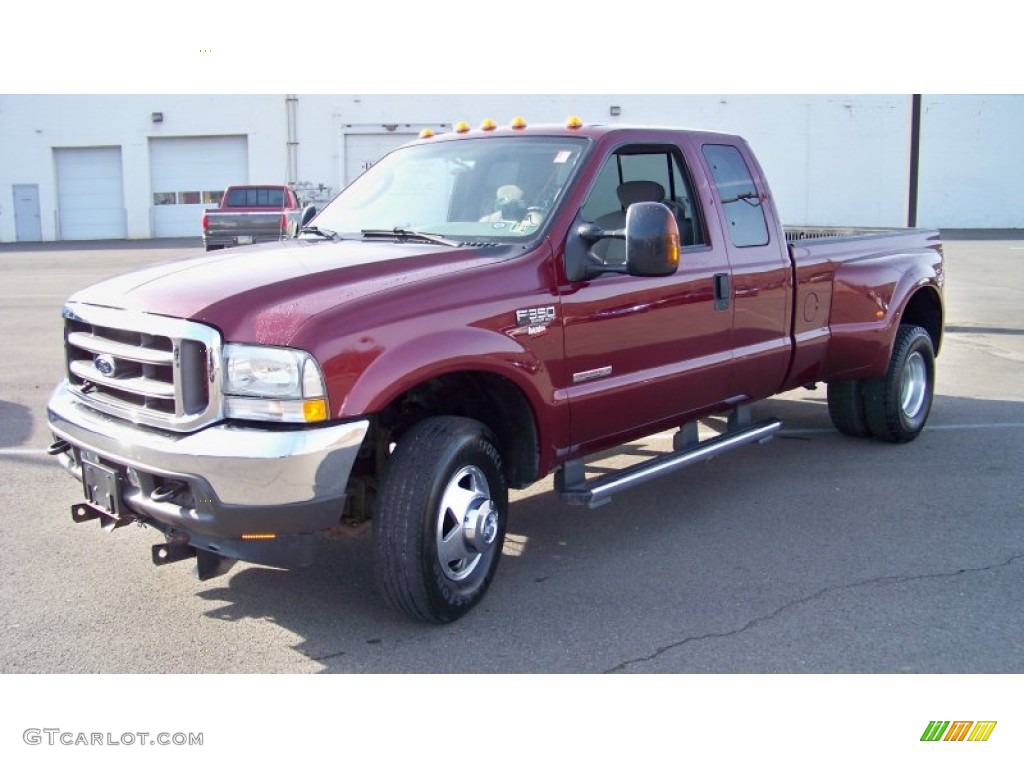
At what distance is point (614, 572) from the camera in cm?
473

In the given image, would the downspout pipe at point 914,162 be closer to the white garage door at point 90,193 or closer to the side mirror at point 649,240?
the side mirror at point 649,240

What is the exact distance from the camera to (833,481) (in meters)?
6.28

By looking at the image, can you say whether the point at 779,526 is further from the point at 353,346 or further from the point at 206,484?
the point at 206,484

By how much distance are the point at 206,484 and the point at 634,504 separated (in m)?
2.99

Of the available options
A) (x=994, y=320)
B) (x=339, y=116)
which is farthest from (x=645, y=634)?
(x=339, y=116)

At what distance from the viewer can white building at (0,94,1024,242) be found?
36.2 metres

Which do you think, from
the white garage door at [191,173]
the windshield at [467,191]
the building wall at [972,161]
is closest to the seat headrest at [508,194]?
the windshield at [467,191]

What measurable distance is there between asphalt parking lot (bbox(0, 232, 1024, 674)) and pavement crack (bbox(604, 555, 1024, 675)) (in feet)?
0.04

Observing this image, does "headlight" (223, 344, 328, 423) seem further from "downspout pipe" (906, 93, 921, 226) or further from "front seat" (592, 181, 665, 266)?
"downspout pipe" (906, 93, 921, 226)

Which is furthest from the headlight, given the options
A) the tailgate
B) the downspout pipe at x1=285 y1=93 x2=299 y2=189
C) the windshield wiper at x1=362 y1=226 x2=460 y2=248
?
the downspout pipe at x1=285 y1=93 x2=299 y2=189

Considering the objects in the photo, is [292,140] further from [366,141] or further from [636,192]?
[636,192]

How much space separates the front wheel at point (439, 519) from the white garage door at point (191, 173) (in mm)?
36036

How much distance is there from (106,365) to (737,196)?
11.6 feet
